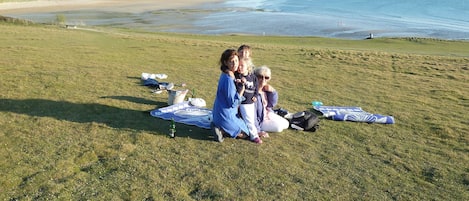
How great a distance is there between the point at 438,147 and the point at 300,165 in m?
3.28

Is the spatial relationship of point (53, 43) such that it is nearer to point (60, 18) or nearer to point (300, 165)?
point (300, 165)

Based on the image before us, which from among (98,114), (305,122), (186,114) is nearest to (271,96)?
(305,122)

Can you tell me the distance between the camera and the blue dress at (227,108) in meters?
7.80

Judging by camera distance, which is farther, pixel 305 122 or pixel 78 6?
pixel 78 6

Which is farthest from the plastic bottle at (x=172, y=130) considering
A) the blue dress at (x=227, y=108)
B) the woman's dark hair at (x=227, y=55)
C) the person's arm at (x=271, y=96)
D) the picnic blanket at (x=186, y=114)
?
the person's arm at (x=271, y=96)

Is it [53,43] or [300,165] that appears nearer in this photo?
[300,165]

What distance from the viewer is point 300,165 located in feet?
23.5

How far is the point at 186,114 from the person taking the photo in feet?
30.2

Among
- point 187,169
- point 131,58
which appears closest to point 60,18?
point 131,58

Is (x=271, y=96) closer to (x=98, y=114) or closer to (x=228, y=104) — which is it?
(x=228, y=104)

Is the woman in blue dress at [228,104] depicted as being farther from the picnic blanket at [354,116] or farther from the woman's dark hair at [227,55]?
the picnic blanket at [354,116]

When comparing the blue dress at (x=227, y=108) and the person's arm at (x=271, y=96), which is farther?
the person's arm at (x=271, y=96)

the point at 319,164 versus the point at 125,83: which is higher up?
the point at 125,83

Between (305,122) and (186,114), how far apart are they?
255 centimetres
